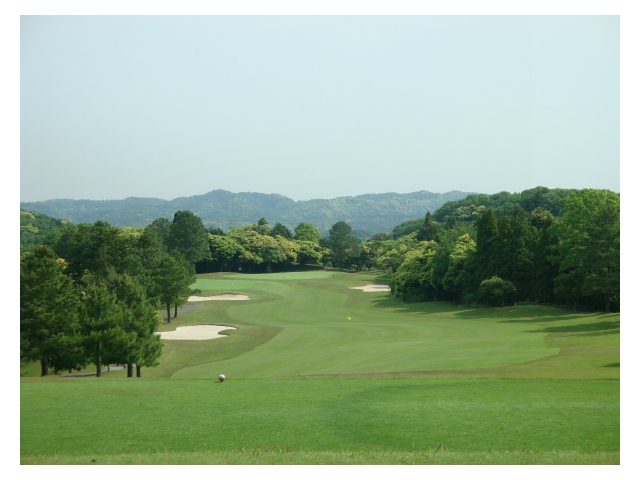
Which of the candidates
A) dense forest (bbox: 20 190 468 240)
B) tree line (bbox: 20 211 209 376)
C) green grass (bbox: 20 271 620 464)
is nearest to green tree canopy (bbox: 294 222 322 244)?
dense forest (bbox: 20 190 468 240)

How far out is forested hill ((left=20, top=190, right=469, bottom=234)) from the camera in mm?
22227

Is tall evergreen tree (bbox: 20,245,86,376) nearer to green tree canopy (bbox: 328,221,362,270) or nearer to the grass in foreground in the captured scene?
the grass in foreground

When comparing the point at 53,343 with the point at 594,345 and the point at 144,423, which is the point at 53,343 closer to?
the point at 144,423

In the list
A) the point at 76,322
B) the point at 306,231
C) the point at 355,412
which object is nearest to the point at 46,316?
the point at 76,322

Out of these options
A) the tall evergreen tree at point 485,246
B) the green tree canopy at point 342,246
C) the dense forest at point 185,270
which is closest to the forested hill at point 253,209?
the dense forest at point 185,270

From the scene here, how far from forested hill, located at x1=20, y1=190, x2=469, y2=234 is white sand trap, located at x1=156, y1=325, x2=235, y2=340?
19.7 ft

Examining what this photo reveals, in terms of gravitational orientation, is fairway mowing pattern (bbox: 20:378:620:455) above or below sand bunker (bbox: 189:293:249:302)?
above

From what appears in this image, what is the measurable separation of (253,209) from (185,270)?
34.0m

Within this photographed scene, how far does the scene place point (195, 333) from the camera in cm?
2916

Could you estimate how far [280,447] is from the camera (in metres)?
9.69

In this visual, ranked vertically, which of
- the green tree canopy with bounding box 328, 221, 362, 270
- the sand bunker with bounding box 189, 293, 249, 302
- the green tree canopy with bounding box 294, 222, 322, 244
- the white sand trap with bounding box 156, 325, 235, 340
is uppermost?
the green tree canopy with bounding box 294, 222, 322, 244

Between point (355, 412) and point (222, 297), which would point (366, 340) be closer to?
point (355, 412)

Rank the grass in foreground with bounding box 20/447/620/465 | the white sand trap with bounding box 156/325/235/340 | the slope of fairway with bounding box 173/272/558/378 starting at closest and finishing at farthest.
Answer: the grass in foreground with bounding box 20/447/620/465 → the slope of fairway with bounding box 173/272/558/378 → the white sand trap with bounding box 156/325/235/340
